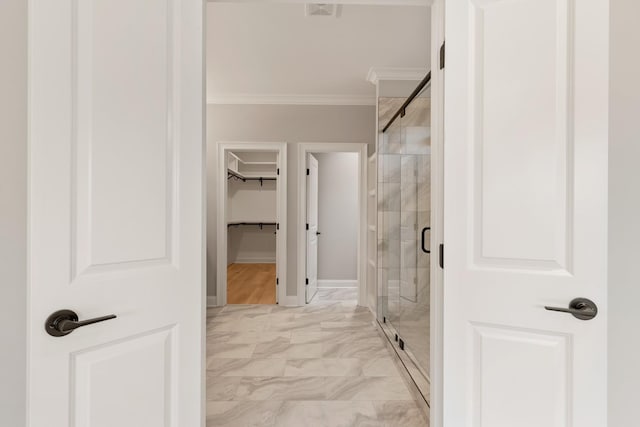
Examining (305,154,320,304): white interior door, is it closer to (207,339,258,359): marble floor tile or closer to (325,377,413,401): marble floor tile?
(207,339,258,359): marble floor tile

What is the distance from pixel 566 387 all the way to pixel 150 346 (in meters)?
1.41

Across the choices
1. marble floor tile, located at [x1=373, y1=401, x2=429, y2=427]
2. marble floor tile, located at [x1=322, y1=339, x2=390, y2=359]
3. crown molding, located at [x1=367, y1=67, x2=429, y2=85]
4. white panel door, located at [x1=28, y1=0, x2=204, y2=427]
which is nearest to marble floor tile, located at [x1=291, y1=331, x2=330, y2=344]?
marble floor tile, located at [x1=322, y1=339, x2=390, y2=359]

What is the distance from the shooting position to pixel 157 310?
3.37 ft

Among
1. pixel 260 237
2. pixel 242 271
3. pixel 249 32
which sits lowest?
pixel 242 271

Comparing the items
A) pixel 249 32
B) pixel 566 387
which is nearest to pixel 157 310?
pixel 566 387

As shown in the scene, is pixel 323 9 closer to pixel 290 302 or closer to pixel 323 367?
pixel 323 367

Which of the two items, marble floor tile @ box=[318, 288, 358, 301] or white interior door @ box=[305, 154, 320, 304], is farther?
marble floor tile @ box=[318, 288, 358, 301]

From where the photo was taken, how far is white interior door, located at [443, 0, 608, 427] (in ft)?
3.16

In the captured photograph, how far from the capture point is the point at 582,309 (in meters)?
0.96

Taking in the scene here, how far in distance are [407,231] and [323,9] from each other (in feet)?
6.25

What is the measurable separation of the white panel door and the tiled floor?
880 mm

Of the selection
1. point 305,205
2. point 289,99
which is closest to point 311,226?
point 305,205

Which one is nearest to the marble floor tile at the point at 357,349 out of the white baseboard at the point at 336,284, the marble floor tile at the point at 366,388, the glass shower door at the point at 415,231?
the glass shower door at the point at 415,231

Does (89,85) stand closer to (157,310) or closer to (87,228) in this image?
(87,228)
